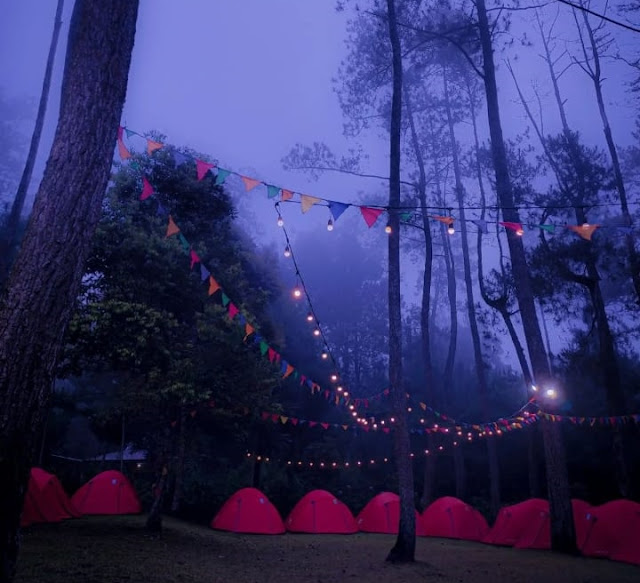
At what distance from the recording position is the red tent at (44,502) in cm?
1008

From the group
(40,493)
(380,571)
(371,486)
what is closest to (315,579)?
(380,571)

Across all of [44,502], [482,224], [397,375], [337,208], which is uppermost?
[482,224]

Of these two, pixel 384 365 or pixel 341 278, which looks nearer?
A: pixel 384 365

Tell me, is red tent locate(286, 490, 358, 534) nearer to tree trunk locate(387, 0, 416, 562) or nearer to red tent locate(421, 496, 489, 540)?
red tent locate(421, 496, 489, 540)

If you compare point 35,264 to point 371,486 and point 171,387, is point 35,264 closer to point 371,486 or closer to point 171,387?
point 171,387

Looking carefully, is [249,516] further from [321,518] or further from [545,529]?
[545,529]

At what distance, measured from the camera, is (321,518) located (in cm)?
1395

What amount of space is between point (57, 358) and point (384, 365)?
2618 centimetres

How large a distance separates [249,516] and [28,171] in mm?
10593

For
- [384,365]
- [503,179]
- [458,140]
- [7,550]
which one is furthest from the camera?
[384,365]

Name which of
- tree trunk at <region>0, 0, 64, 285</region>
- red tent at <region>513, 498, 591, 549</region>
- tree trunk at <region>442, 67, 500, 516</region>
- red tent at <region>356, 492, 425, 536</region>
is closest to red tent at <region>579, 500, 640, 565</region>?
red tent at <region>513, 498, 591, 549</region>

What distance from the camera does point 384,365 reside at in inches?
1133

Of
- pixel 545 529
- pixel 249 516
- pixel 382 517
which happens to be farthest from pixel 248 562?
pixel 382 517

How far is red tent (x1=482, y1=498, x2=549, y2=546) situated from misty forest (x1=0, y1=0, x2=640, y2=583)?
64 mm
